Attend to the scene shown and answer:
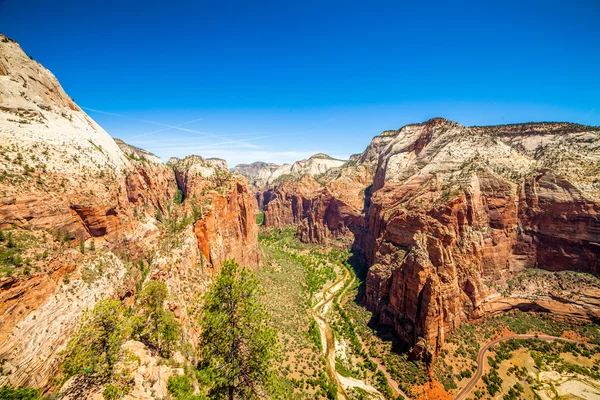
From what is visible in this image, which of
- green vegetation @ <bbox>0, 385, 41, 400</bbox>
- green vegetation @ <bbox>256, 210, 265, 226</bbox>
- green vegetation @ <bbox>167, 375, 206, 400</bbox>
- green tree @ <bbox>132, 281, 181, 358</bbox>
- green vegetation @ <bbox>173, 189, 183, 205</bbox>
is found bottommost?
green vegetation @ <bbox>256, 210, 265, 226</bbox>

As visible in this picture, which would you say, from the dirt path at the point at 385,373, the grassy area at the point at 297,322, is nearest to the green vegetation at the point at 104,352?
the grassy area at the point at 297,322

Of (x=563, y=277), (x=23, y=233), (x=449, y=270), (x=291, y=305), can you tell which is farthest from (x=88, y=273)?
(x=563, y=277)

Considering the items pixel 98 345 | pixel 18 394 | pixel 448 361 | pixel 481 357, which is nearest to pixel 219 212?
pixel 98 345

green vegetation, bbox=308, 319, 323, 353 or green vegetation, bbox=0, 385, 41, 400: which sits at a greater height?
green vegetation, bbox=0, 385, 41, 400

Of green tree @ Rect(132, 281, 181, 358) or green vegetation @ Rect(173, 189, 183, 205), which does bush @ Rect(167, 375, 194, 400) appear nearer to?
green tree @ Rect(132, 281, 181, 358)

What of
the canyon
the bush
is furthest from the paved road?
the bush

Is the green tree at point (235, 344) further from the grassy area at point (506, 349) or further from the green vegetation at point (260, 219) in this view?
the green vegetation at point (260, 219)

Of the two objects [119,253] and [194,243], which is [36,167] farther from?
[194,243]

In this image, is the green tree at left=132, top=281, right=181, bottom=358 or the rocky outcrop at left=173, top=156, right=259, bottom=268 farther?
the rocky outcrop at left=173, top=156, right=259, bottom=268
